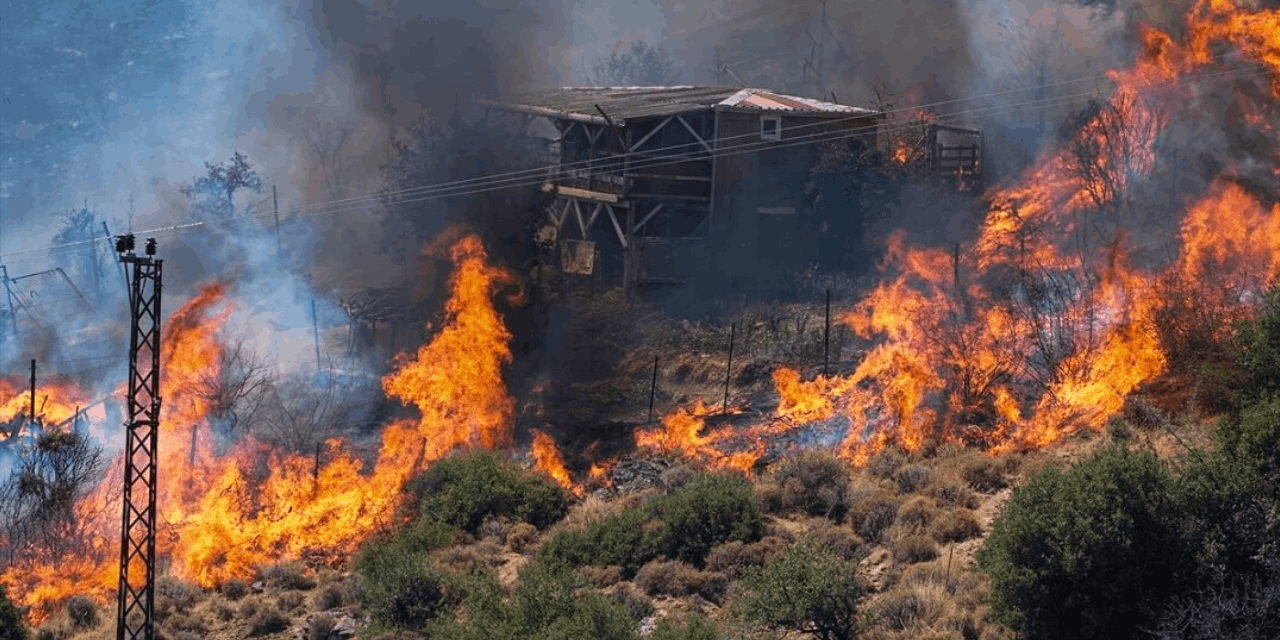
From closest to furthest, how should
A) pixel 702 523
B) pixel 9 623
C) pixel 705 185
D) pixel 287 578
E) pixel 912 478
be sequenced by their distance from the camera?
pixel 9 623, pixel 702 523, pixel 912 478, pixel 287 578, pixel 705 185

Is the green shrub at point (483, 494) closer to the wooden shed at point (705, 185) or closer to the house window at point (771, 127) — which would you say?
the wooden shed at point (705, 185)

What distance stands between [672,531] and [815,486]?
303 cm

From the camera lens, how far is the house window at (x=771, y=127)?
3959 cm

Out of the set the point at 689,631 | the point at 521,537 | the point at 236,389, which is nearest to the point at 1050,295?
the point at 521,537

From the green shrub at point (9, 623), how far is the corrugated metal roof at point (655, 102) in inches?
808

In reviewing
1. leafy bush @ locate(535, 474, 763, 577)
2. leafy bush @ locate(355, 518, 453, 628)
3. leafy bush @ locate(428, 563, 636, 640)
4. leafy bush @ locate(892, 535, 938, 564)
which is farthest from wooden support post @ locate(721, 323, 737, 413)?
leafy bush @ locate(428, 563, 636, 640)

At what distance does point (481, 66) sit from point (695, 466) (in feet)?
62.8

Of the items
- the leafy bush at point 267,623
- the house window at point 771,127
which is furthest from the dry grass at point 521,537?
the house window at point 771,127

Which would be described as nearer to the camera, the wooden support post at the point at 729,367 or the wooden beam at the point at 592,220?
the wooden support post at the point at 729,367

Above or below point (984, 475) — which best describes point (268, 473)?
below

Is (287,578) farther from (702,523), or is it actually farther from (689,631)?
(689,631)

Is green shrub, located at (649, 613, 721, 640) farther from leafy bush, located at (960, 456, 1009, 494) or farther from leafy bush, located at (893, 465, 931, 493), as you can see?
leafy bush, located at (960, 456, 1009, 494)

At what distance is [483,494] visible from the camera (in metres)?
29.9

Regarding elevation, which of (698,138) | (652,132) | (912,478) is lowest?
(912,478)
